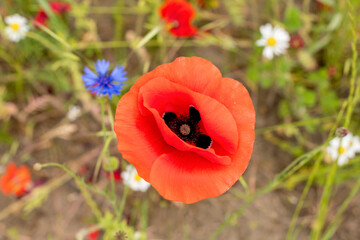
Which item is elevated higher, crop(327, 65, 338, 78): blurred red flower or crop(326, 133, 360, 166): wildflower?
crop(327, 65, 338, 78): blurred red flower

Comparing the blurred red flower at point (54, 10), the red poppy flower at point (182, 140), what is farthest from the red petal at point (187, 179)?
the blurred red flower at point (54, 10)

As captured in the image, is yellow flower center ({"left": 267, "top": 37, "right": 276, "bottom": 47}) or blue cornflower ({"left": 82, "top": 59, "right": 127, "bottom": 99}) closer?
blue cornflower ({"left": 82, "top": 59, "right": 127, "bottom": 99})

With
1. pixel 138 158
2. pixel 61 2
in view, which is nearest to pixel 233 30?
pixel 61 2

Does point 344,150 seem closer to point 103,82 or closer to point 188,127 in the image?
point 188,127

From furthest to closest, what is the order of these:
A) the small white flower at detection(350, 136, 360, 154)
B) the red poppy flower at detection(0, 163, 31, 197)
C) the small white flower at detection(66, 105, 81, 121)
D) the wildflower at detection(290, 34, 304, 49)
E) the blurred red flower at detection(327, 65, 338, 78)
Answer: the small white flower at detection(66, 105, 81, 121), the blurred red flower at detection(327, 65, 338, 78), the wildflower at detection(290, 34, 304, 49), the red poppy flower at detection(0, 163, 31, 197), the small white flower at detection(350, 136, 360, 154)

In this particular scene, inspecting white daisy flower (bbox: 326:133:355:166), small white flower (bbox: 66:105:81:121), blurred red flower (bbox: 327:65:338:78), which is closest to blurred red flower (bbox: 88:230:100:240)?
small white flower (bbox: 66:105:81:121)

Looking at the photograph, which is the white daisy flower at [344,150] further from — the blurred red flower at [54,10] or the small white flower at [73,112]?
the blurred red flower at [54,10]

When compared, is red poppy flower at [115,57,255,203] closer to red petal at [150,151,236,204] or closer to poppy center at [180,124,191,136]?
red petal at [150,151,236,204]

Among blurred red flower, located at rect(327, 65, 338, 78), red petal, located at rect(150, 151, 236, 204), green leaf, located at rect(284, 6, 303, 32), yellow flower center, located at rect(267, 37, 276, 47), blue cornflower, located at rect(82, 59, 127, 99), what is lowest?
red petal, located at rect(150, 151, 236, 204)
